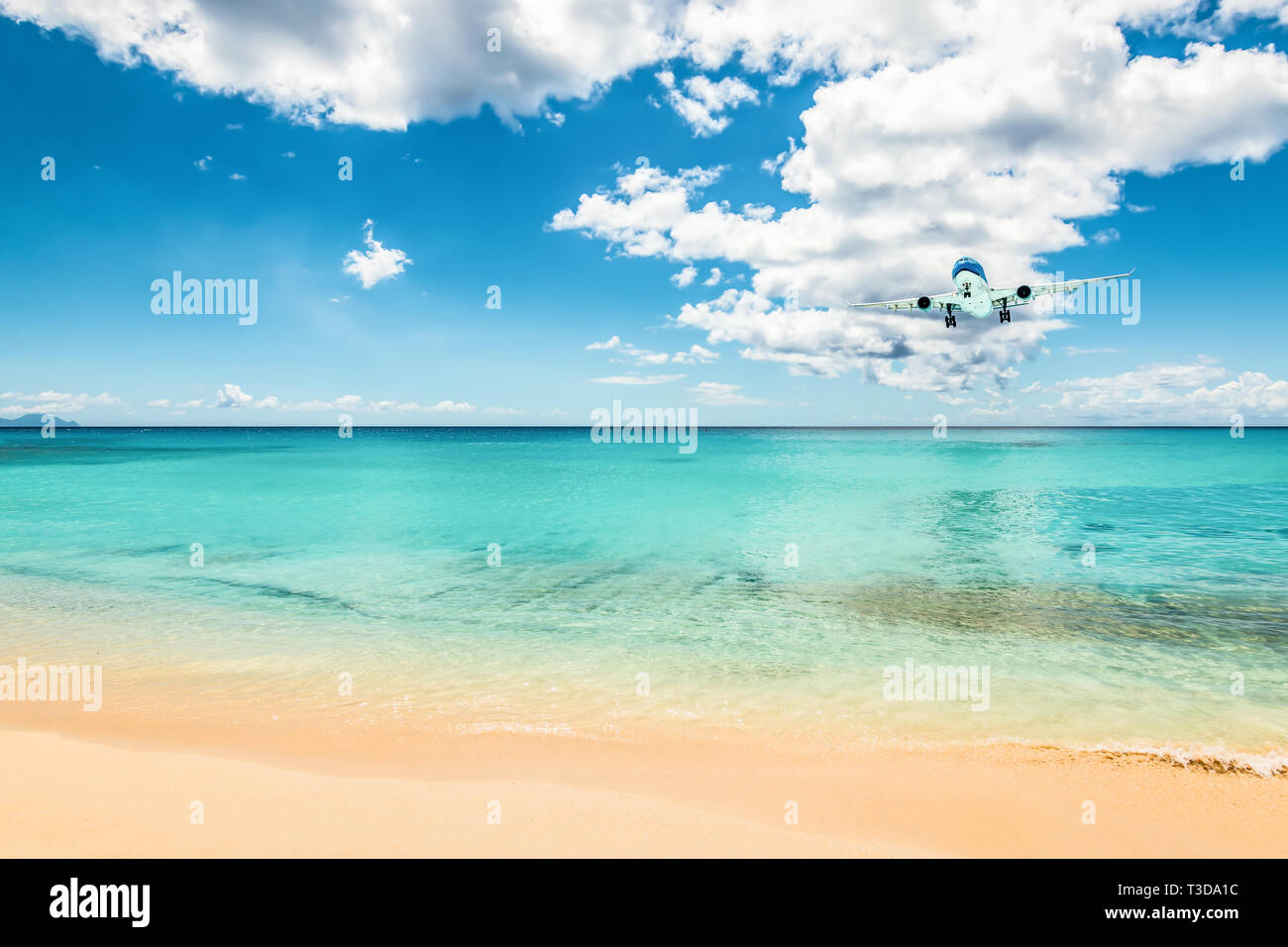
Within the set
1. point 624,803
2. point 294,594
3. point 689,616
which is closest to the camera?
point 624,803

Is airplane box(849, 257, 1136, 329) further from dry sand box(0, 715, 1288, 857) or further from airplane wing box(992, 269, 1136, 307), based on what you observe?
dry sand box(0, 715, 1288, 857)

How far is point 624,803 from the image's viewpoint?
6812mm

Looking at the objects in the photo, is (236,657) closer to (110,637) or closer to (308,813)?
(110,637)

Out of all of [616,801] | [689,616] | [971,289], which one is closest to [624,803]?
[616,801]

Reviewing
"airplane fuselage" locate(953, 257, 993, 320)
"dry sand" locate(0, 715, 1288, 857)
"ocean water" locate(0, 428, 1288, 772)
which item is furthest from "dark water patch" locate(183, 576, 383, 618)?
"airplane fuselage" locate(953, 257, 993, 320)

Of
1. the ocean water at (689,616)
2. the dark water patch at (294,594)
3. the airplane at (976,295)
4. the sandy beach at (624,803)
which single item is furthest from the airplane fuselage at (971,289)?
the dark water patch at (294,594)

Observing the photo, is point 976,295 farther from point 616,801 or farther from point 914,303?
point 616,801

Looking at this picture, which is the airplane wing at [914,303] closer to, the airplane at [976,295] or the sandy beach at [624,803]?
the airplane at [976,295]

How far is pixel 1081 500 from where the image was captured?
130 feet

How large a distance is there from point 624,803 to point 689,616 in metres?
8.26

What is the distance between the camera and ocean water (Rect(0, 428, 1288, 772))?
9641 mm

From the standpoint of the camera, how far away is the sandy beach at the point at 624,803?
236 inches

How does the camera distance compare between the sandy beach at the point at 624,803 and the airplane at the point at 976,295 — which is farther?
the airplane at the point at 976,295
